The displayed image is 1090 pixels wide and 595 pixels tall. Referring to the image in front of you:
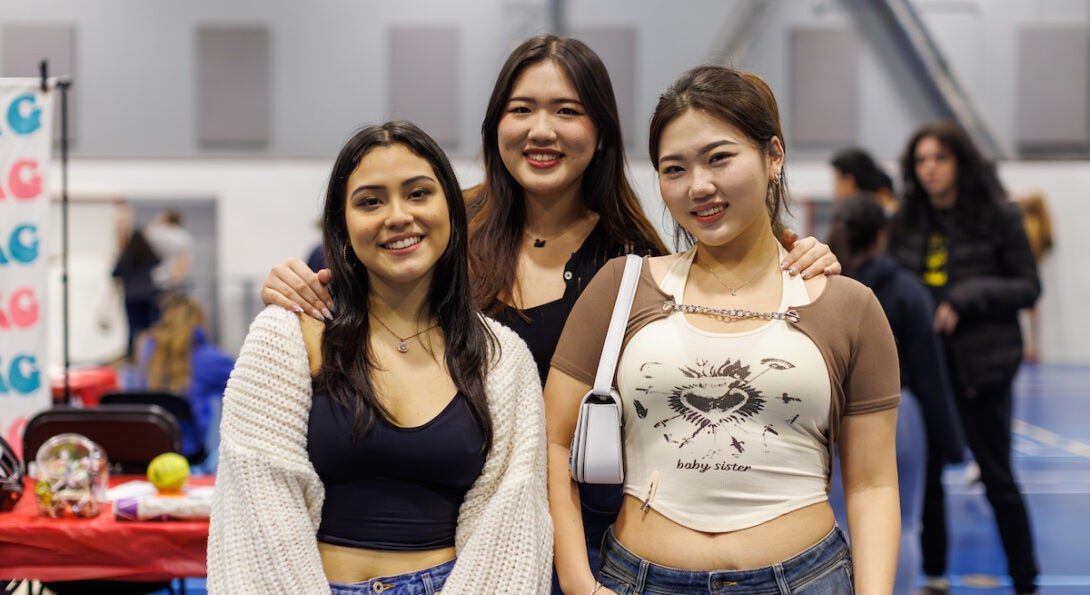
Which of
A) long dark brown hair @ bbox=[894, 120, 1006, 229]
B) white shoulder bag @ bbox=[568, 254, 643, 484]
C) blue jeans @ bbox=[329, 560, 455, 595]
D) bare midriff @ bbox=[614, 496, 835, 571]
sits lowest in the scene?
blue jeans @ bbox=[329, 560, 455, 595]

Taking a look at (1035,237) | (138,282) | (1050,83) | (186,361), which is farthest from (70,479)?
(1050,83)

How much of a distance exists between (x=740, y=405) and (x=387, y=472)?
0.60 meters

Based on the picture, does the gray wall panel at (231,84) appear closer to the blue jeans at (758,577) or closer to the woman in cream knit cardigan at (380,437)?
the woman in cream knit cardigan at (380,437)

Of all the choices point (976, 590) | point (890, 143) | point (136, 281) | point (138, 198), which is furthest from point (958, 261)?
point (138, 198)

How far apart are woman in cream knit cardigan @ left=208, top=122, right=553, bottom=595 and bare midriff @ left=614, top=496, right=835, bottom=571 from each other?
19 centimetres

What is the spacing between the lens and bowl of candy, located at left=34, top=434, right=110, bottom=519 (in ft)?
9.43

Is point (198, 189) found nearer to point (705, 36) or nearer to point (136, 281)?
point (136, 281)

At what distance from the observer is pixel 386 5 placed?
43.1ft

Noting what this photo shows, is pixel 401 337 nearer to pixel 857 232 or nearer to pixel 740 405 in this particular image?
pixel 740 405

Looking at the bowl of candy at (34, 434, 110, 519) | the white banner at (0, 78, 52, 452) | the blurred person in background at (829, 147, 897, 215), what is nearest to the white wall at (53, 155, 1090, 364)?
the blurred person in background at (829, 147, 897, 215)

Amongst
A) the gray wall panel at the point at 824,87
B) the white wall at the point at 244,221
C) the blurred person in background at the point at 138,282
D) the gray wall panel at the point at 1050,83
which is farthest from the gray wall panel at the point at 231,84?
the gray wall panel at the point at 1050,83

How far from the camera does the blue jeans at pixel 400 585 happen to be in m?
1.72

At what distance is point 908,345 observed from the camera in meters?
3.98

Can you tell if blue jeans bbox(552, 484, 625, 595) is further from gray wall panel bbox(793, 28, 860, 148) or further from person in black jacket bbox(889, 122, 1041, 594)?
gray wall panel bbox(793, 28, 860, 148)
